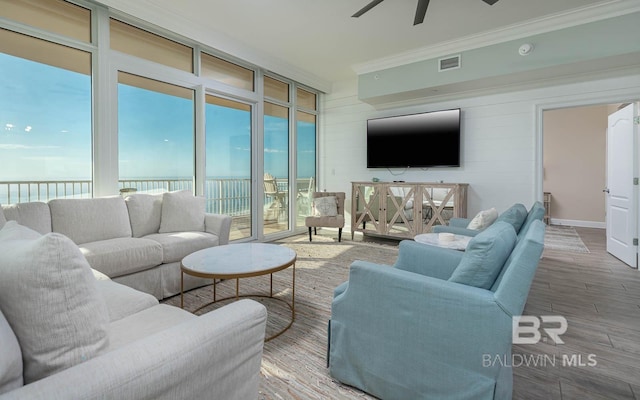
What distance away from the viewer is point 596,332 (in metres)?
2.14

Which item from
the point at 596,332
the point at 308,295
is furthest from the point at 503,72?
the point at 308,295

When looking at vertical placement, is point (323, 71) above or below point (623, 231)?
above

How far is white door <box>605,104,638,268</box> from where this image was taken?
3.65 metres

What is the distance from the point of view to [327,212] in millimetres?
5176

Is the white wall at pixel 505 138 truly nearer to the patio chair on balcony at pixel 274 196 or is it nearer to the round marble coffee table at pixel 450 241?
the patio chair on balcony at pixel 274 196

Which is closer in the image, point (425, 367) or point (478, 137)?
point (425, 367)

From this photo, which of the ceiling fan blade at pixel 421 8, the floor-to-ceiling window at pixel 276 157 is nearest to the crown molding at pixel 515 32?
the floor-to-ceiling window at pixel 276 157

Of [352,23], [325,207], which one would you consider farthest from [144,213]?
[352,23]

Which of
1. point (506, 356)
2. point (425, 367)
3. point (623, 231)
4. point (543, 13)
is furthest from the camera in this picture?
point (623, 231)

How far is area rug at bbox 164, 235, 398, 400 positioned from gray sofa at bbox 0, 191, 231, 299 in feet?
1.08

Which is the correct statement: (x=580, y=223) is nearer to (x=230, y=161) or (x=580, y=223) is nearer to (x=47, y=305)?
(x=230, y=161)

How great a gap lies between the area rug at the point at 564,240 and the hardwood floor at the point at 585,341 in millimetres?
948

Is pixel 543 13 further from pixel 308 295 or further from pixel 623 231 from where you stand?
pixel 308 295

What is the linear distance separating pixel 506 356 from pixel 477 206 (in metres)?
3.95
